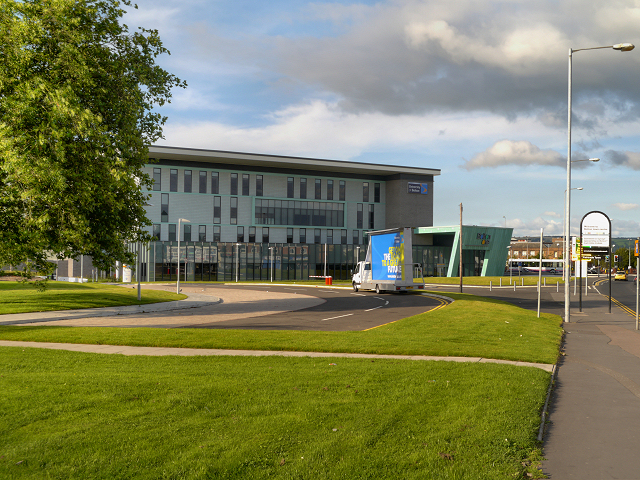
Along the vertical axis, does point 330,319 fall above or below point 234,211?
below

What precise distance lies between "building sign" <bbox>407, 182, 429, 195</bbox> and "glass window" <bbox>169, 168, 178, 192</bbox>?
124ft

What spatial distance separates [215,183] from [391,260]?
49.1 metres

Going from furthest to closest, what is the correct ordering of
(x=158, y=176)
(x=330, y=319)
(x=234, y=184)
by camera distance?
(x=234, y=184) → (x=158, y=176) → (x=330, y=319)

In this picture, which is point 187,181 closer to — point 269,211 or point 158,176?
point 158,176

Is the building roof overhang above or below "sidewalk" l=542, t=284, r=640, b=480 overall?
above

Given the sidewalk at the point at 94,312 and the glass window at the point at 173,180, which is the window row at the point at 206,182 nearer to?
the glass window at the point at 173,180

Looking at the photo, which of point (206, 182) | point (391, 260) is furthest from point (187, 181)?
point (391, 260)

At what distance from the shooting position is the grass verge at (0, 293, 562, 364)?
12914 mm

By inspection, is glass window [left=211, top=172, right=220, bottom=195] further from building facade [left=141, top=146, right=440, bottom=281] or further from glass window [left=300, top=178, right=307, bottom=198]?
glass window [left=300, top=178, right=307, bottom=198]

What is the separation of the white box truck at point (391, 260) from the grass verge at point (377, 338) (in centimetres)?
1696

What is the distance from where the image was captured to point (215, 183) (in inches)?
3184

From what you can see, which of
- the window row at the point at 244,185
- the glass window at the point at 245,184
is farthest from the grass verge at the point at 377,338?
the glass window at the point at 245,184

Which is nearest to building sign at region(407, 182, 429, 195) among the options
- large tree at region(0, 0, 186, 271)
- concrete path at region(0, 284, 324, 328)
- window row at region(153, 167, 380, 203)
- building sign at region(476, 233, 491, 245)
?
window row at region(153, 167, 380, 203)

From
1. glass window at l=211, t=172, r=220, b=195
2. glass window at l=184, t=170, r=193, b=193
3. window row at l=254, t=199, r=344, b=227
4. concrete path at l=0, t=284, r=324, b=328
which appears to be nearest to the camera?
concrete path at l=0, t=284, r=324, b=328
